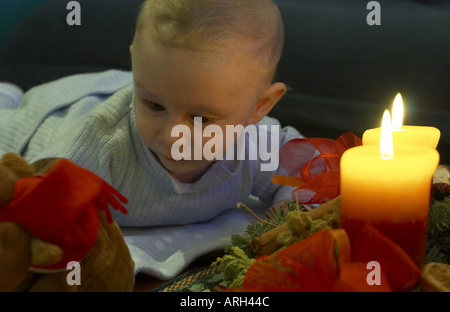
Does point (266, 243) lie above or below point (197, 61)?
below

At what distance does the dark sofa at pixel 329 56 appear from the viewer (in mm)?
1242

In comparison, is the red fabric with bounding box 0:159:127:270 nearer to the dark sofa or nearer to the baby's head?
the baby's head

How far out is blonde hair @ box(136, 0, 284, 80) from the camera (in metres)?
0.77

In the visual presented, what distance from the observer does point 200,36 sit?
77 centimetres

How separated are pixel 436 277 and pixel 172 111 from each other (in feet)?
1.37

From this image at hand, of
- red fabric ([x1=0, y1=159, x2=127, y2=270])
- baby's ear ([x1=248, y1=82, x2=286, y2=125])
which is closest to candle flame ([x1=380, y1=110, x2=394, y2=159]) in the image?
red fabric ([x1=0, y1=159, x2=127, y2=270])

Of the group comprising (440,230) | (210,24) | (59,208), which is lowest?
(440,230)

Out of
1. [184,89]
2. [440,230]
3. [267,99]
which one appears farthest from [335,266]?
[267,99]

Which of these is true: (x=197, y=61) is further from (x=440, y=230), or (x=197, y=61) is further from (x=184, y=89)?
(x=440, y=230)

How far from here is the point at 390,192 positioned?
0.52m

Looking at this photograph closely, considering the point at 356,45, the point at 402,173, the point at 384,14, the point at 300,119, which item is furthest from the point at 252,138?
the point at 402,173

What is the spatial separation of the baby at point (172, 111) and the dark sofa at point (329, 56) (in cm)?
17

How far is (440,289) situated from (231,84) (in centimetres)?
41
